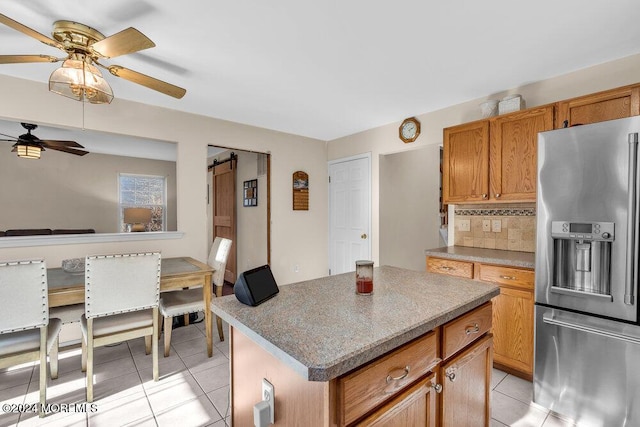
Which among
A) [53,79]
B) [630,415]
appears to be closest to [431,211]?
[630,415]

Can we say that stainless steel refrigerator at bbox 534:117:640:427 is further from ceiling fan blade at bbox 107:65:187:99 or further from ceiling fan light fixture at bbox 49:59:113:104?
ceiling fan light fixture at bbox 49:59:113:104

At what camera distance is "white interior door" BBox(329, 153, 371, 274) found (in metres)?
4.11

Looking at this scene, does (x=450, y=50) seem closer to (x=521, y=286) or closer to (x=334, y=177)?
(x=521, y=286)

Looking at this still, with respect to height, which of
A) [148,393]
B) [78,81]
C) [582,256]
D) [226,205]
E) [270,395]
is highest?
[78,81]

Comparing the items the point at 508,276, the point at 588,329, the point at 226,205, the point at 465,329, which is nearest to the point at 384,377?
the point at 465,329

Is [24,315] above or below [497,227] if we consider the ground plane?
below

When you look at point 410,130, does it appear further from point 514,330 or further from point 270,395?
point 270,395

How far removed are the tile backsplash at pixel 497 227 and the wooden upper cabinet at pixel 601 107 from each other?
2.63 ft

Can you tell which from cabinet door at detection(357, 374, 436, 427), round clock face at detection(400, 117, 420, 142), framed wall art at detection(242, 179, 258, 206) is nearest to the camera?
cabinet door at detection(357, 374, 436, 427)

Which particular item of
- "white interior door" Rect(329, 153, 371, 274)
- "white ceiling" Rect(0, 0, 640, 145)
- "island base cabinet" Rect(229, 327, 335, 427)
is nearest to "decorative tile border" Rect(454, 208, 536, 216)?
"white ceiling" Rect(0, 0, 640, 145)

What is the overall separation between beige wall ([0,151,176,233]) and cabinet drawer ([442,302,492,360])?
572 cm

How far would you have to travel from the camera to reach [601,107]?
2.05m

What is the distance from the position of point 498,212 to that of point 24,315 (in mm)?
3782

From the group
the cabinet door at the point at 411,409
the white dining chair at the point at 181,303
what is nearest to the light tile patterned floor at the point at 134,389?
the white dining chair at the point at 181,303
